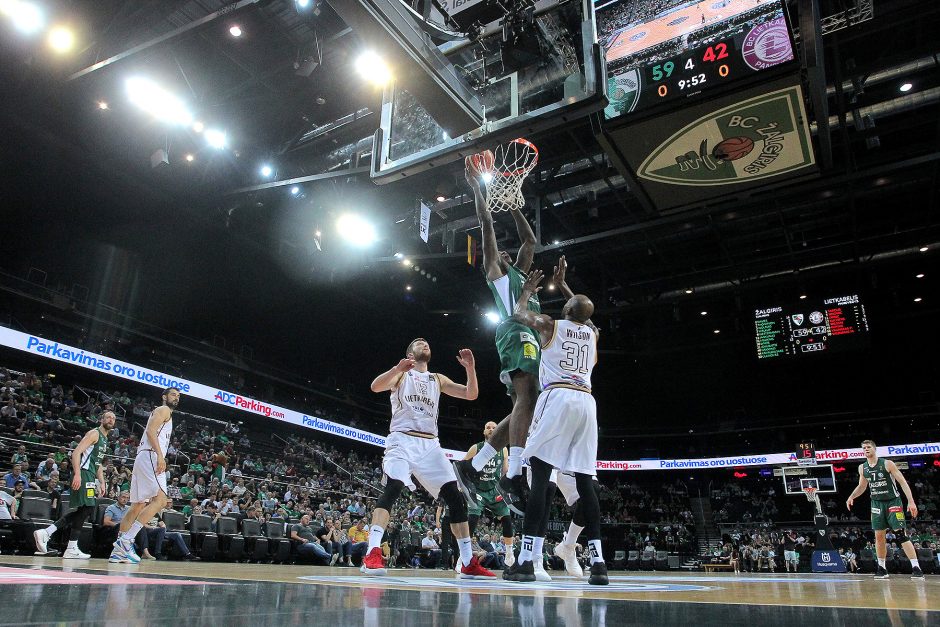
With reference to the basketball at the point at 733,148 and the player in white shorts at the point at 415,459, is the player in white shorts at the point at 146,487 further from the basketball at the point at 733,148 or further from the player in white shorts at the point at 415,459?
the basketball at the point at 733,148

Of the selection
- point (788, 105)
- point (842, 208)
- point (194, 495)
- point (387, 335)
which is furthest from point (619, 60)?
point (387, 335)

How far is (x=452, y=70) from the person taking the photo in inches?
185

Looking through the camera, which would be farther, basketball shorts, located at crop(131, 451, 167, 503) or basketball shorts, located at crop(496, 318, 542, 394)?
basketball shorts, located at crop(131, 451, 167, 503)

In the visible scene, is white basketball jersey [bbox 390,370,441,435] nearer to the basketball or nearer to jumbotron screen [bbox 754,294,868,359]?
the basketball

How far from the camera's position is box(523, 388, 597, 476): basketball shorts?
3.51 m

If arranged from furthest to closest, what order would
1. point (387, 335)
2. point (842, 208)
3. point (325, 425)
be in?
point (387, 335)
point (325, 425)
point (842, 208)

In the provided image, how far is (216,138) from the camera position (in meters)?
11.9

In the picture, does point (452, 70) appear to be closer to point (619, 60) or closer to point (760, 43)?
point (619, 60)

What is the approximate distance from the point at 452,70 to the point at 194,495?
9.63m

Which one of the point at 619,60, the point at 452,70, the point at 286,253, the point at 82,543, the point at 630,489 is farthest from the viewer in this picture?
the point at 630,489

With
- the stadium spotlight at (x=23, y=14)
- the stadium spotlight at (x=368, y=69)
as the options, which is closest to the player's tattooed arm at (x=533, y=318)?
the stadium spotlight at (x=368, y=69)

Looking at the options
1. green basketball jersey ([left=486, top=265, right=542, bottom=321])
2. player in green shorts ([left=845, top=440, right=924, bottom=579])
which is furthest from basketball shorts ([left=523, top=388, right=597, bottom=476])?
player in green shorts ([left=845, top=440, right=924, bottom=579])

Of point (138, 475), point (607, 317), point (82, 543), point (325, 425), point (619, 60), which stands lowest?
point (82, 543)

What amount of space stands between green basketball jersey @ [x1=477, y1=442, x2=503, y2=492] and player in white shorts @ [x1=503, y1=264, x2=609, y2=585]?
105 inches
